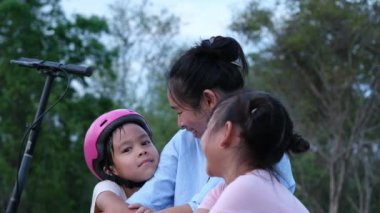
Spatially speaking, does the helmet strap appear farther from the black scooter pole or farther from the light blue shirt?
the black scooter pole

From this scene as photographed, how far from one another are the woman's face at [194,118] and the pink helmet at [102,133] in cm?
36

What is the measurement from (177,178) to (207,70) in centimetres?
33

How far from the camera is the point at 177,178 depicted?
2.34 m

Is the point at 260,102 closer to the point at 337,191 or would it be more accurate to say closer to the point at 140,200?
the point at 140,200

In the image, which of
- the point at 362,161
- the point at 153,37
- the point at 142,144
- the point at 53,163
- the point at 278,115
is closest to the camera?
the point at 278,115

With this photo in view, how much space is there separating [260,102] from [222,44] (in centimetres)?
51

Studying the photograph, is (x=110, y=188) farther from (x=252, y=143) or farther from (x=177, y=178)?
(x=252, y=143)

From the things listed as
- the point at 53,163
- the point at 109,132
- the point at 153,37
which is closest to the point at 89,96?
the point at 53,163

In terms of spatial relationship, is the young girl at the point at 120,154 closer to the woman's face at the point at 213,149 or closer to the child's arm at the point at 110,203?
the child's arm at the point at 110,203

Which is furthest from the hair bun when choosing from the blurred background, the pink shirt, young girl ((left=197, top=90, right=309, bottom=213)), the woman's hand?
the blurred background

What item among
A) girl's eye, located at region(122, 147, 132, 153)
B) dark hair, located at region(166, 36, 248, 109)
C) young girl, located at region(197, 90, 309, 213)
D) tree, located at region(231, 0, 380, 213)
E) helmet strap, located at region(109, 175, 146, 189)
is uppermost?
dark hair, located at region(166, 36, 248, 109)

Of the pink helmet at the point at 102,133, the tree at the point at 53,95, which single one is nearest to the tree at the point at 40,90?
the tree at the point at 53,95

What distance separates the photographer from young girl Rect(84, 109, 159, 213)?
2568mm

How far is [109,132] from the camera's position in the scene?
2.61 meters
